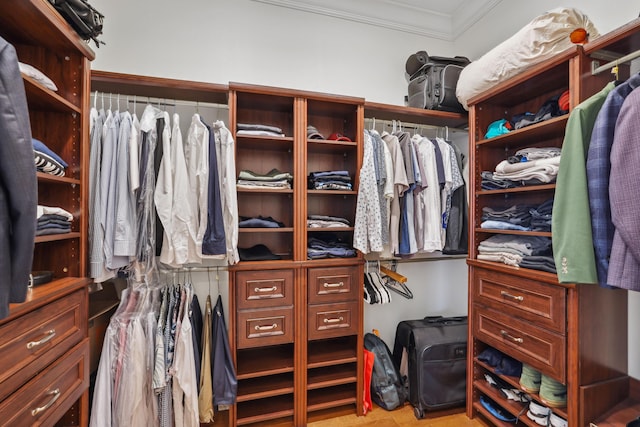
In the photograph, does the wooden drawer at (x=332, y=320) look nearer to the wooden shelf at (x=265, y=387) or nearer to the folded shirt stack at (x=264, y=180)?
the wooden shelf at (x=265, y=387)

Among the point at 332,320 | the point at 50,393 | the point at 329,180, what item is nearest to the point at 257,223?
the point at 329,180

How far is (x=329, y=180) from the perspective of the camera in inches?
75.0

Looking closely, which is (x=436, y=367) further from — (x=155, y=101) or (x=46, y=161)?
(x=155, y=101)

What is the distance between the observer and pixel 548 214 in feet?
4.87

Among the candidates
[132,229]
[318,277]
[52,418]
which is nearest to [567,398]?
[318,277]

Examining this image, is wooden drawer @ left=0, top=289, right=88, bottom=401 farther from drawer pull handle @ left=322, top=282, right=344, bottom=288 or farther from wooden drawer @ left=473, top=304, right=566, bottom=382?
wooden drawer @ left=473, top=304, right=566, bottom=382

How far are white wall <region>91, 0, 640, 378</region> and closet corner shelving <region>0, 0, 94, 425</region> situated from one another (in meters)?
0.75

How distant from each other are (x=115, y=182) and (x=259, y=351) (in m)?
1.35

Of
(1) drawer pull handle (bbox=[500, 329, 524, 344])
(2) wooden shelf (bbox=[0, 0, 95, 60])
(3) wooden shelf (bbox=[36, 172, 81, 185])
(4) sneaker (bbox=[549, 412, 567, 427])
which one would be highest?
(2) wooden shelf (bbox=[0, 0, 95, 60])

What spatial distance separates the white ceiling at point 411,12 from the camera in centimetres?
225

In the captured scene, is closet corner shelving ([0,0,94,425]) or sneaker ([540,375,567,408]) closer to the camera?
closet corner shelving ([0,0,94,425])

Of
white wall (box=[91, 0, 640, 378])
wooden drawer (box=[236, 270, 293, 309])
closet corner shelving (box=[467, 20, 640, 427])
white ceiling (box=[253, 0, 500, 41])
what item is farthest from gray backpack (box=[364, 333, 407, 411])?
white ceiling (box=[253, 0, 500, 41])

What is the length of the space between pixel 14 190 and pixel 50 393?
79 centimetres

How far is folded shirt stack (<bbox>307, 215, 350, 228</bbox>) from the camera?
188 centimetres
